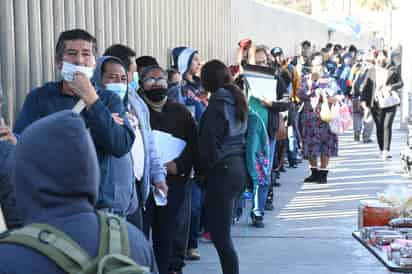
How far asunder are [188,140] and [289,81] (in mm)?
6131

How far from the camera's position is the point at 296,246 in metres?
8.70

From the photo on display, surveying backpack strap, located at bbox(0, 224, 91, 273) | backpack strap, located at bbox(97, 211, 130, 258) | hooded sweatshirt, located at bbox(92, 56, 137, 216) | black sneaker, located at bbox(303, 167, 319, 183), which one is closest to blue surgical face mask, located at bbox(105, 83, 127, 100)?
hooded sweatshirt, located at bbox(92, 56, 137, 216)

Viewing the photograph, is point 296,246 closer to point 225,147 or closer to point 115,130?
→ point 225,147

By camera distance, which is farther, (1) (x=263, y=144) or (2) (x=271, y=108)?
(2) (x=271, y=108)

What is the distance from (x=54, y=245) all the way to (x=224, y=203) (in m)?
4.35

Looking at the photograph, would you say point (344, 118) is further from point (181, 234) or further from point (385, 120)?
point (181, 234)

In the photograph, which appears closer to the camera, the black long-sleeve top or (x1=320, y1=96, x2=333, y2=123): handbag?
the black long-sleeve top

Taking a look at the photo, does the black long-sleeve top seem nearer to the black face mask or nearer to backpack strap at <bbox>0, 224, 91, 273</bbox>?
the black face mask

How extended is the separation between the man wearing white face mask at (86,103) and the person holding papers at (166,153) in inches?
56.5

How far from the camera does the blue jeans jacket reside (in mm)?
5430

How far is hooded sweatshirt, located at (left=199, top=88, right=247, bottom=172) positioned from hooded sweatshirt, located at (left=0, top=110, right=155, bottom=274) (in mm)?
4385

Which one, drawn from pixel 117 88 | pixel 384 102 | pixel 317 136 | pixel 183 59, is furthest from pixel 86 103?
pixel 384 102

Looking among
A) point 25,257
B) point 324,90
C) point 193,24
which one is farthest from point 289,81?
point 25,257

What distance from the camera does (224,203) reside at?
6.43 m
